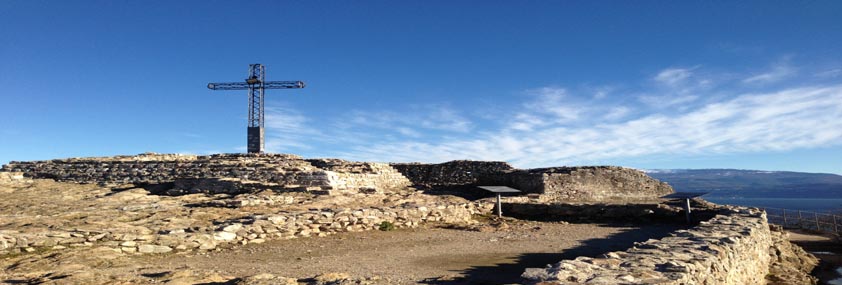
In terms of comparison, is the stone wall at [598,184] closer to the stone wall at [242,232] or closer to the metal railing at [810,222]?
the metal railing at [810,222]

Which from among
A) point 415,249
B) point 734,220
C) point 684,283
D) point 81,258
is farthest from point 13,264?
point 734,220

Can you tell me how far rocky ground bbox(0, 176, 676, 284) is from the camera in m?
7.22

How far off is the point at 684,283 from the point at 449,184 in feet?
78.6

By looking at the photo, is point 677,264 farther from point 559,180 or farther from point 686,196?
point 559,180

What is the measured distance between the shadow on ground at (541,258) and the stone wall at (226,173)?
35.6 ft

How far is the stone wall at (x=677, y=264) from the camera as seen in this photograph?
194 inches

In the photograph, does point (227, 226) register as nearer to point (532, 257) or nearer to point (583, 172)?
point (532, 257)

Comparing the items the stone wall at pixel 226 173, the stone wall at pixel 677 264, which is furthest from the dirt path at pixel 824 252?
the stone wall at pixel 226 173

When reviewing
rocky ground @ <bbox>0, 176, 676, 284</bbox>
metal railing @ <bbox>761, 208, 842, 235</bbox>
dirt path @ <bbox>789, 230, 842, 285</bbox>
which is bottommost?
dirt path @ <bbox>789, 230, 842, 285</bbox>

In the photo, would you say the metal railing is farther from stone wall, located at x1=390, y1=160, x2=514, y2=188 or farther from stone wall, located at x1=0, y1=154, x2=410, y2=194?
stone wall, located at x1=0, y1=154, x2=410, y2=194

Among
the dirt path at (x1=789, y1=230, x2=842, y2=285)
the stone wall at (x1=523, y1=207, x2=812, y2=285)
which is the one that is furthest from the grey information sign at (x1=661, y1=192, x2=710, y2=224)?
the stone wall at (x1=523, y1=207, x2=812, y2=285)

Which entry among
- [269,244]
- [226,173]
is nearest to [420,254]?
[269,244]

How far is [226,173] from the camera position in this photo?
2216 cm

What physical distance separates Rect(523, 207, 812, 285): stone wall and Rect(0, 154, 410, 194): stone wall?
1373 centimetres
